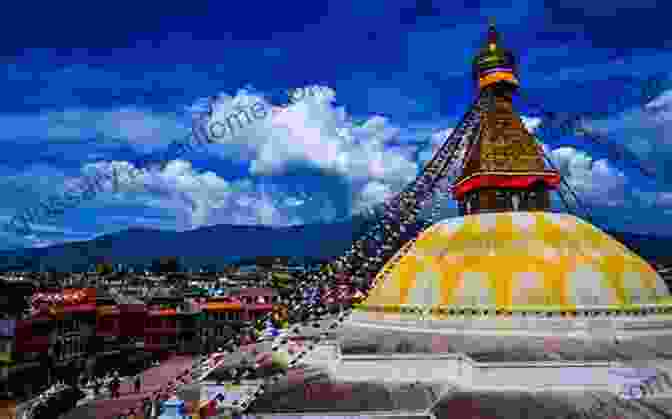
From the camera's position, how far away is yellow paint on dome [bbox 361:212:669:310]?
13375mm

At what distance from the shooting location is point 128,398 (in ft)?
67.5

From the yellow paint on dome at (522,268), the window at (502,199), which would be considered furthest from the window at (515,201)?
the yellow paint on dome at (522,268)

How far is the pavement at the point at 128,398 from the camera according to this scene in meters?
18.2

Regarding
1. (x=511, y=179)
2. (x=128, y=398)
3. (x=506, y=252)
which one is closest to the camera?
(x=506, y=252)

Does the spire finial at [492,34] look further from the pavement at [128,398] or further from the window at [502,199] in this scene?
the pavement at [128,398]

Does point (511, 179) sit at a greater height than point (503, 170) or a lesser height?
lesser

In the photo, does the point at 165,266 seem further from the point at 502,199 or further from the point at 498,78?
the point at 502,199

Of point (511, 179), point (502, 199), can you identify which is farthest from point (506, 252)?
point (511, 179)

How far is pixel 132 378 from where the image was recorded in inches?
1013

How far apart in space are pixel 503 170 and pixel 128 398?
1586cm

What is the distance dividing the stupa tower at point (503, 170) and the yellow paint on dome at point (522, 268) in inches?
23.3

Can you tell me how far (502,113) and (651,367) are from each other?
866 centimetres

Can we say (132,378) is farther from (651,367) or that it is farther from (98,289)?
(651,367)

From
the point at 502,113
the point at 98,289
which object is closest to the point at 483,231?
the point at 502,113
